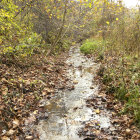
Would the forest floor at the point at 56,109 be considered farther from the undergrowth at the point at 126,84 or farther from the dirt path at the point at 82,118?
the undergrowth at the point at 126,84

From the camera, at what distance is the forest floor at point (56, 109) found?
11.2 ft

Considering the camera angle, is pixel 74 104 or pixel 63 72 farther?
pixel 63 72

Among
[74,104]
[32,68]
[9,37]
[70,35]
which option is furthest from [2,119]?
[70,35]

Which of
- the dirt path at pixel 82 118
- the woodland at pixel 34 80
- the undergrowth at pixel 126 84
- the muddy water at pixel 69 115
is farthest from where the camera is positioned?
the undergrowth at pixel 126 84

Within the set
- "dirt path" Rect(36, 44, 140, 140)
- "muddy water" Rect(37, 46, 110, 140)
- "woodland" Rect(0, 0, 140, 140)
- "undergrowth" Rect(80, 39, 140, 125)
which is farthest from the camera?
"undergrowth" Rect(80, 39, 140, 125)

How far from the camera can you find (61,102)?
192 inches

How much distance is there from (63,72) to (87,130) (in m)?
4.34

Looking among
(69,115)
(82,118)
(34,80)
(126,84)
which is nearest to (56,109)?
(69,115)

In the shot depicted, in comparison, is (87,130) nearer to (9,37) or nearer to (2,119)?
(2,119)

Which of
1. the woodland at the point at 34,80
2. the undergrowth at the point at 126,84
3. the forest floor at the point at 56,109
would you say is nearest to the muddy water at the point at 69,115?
the forest floor at the point at 56,109

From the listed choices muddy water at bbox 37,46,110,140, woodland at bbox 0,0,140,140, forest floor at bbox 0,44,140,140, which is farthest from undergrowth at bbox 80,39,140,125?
muddy water at bbox 37,46,110,140

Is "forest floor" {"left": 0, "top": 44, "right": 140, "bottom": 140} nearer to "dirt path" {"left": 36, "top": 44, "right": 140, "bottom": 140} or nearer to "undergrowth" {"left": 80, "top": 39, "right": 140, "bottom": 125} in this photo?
"dirt path" {"left": 36, "top": 44, "right": 140, "bottom": 140}

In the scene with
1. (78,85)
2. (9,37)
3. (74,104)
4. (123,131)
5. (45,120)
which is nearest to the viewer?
(123,131)

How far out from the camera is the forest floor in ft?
11.2
